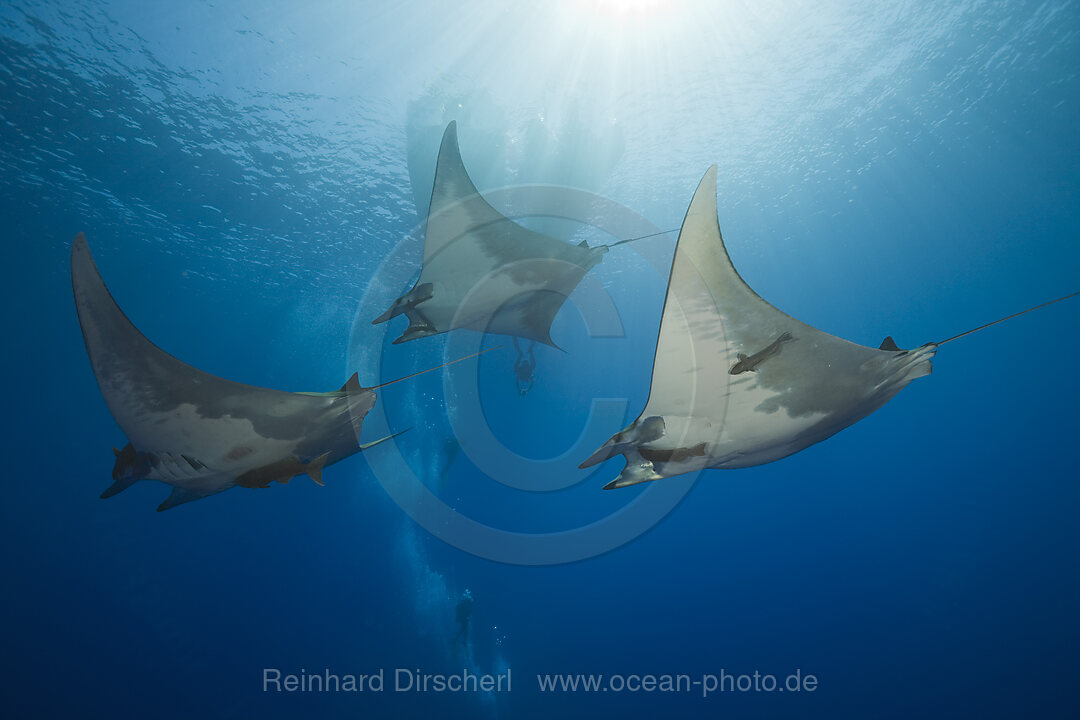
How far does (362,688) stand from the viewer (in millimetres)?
13180

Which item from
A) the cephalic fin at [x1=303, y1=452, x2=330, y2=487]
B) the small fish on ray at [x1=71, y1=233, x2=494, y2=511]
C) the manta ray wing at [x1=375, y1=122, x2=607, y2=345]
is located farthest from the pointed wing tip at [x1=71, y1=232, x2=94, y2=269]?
the manta ray wing at [x1=375, y1=122, x2=607, y2=345]

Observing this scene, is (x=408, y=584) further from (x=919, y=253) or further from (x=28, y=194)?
(x=919, y=253)

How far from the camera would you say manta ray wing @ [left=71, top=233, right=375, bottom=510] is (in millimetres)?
2512

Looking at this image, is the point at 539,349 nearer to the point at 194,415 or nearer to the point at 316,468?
the point at 316,468

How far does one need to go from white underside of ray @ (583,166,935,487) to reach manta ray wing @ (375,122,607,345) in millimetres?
2635

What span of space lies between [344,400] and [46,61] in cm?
1197

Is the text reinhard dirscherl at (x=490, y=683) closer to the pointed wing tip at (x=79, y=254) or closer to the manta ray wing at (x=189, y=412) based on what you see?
the manta ray wing at (x=189, y=412)

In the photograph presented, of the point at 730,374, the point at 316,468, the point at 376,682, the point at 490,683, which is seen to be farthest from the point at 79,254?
the point at 490,683

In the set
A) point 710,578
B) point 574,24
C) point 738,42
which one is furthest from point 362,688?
point 710,578

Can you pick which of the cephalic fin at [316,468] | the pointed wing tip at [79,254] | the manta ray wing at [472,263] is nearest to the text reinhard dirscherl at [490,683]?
the manta ray wing at [472,263]

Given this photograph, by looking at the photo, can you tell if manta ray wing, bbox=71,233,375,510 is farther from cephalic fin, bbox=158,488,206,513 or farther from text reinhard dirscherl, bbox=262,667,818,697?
text reinhard dirscherl, bbox=262,667,818,697

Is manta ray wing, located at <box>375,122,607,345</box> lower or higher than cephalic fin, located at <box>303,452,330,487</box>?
higher

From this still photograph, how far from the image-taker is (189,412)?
2.86m

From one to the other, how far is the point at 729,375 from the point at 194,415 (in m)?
3.69
